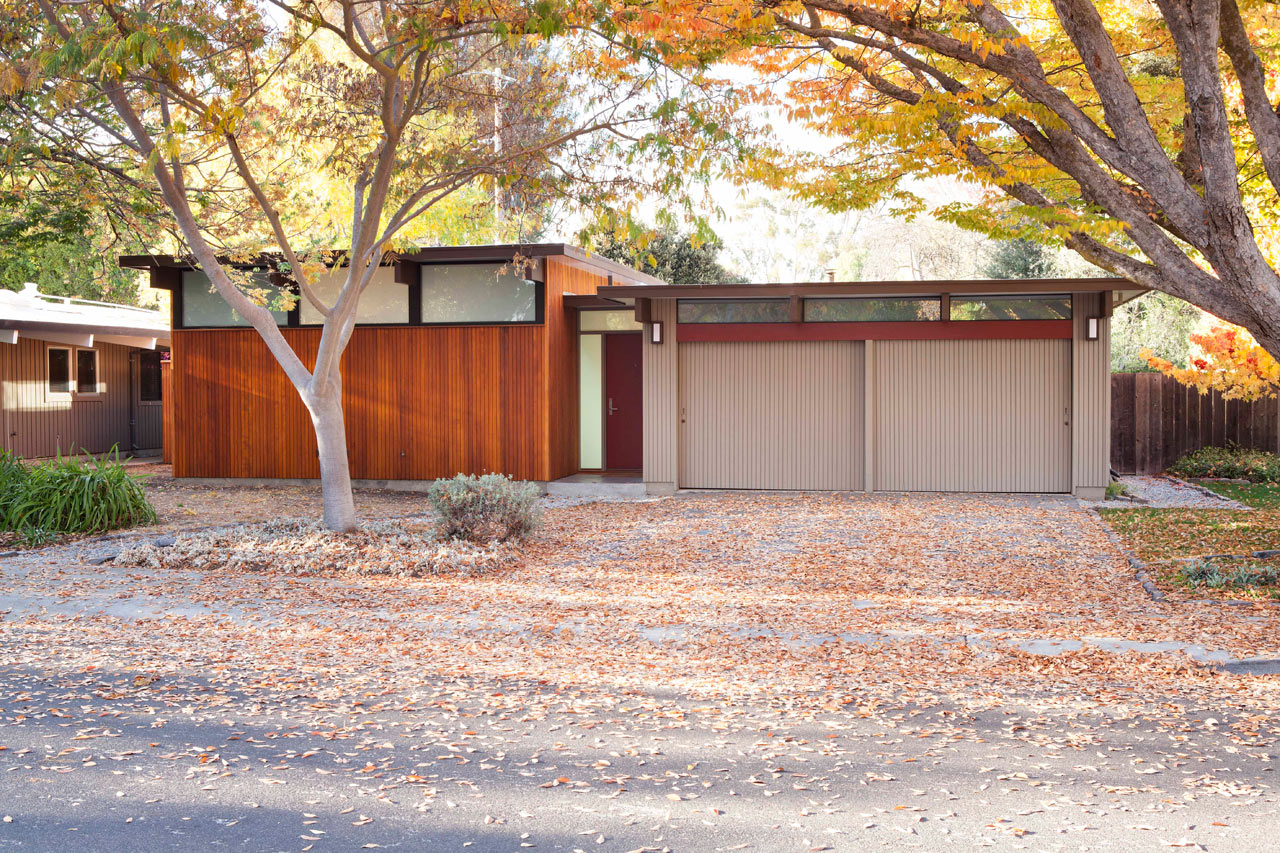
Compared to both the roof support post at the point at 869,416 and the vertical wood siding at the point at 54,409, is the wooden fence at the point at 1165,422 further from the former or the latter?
the vertical wood siding at the point at 54,409

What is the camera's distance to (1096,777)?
13.1ft

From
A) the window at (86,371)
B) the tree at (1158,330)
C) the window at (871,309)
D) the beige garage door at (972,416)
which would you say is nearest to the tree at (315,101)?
the window at (871,309)

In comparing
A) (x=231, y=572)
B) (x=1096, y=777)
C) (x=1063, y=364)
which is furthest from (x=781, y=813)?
(x=1063, y=364)

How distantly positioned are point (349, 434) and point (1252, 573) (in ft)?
35.7

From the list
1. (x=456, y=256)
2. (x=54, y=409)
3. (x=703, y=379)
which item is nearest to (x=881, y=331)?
(x=703, y=379)

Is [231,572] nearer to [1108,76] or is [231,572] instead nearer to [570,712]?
[570,712]

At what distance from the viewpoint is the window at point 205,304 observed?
1492 cm

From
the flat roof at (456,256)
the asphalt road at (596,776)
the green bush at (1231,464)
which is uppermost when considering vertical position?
the flat roof at (456,256)

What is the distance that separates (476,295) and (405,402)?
172 centimetres

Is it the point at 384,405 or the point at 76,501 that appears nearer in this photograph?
the point at 76,501

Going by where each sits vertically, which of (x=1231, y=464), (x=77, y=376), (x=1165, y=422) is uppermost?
(x=77, y=376)

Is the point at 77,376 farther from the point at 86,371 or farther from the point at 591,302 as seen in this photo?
the point at 591,302

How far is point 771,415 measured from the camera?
1405 centimetres

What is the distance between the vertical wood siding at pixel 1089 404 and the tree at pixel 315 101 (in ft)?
21.7
